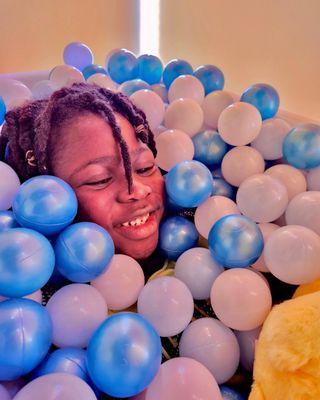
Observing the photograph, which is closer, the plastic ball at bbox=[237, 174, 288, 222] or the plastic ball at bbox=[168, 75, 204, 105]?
the plastic ball at bbox=[237, 174, 288, 222]

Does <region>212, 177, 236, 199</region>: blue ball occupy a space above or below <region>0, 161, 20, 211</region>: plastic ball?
below

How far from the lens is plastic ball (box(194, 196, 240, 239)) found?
0.89 meters

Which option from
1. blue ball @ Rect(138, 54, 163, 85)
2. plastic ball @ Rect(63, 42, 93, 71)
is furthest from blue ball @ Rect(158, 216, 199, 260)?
plastic ball @ Rect(63, 42, 93, 71)

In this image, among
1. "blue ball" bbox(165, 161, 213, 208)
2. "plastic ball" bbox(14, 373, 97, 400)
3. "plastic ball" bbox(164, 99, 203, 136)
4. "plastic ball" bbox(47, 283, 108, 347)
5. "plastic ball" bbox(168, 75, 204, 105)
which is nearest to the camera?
"plastic ball" bbox(14, 373, 97, 400)

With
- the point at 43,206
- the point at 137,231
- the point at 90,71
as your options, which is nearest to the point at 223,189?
the point at 137,231

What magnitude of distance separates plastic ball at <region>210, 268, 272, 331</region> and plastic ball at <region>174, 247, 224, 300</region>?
0.06m

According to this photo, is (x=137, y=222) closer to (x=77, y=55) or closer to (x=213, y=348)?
(x=213, y=348)

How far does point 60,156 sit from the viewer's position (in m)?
0.85

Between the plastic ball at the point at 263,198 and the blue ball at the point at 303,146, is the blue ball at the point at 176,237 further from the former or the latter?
the blue ball at the point at 303,146

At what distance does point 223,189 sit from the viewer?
103 cm

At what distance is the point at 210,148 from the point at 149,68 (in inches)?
19.4

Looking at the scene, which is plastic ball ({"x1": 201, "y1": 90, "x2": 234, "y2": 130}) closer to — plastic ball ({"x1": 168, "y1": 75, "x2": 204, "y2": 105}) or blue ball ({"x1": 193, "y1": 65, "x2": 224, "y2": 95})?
plastic ball ({"x1": 168, "y1": 75, "x2": 204, "y2": 105})

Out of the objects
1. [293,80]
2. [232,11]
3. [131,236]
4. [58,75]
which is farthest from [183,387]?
[232,11]

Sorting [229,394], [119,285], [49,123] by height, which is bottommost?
[229,394]
